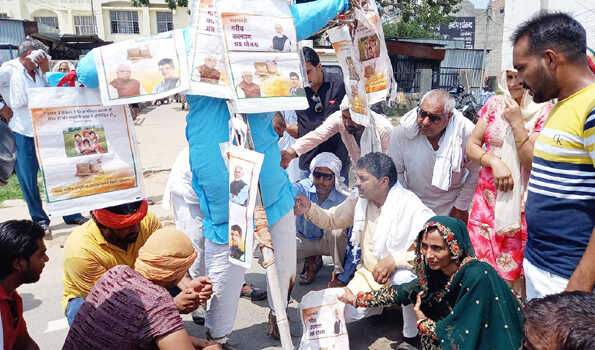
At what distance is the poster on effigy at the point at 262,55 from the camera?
200cm

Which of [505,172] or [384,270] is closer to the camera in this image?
[505,172]

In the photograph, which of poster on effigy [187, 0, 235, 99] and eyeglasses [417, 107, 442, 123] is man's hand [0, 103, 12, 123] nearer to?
poster on effigy [187, 0, 235, 99]

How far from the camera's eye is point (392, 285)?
2.69m

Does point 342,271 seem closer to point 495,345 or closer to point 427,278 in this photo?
point 427,278

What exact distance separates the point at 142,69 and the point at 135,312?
98cm

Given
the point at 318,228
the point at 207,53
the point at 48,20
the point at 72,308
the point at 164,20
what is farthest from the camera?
the point at 164,20

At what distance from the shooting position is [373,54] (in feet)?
8.25

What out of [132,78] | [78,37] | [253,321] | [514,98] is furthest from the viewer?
[78,37]

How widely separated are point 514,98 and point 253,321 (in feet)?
7.25

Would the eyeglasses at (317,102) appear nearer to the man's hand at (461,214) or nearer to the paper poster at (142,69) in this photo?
the man's hand at (461,214)

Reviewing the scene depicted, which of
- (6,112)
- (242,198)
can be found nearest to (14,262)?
(242,198)

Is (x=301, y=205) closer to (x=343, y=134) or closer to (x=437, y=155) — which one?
(x=343, y=134)

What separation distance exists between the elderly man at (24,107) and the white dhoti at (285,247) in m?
3.20

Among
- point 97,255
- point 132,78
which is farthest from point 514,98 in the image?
point 97,255
